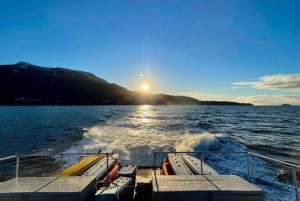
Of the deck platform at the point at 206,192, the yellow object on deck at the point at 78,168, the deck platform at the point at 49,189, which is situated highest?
the deck platform at the point at 206,192

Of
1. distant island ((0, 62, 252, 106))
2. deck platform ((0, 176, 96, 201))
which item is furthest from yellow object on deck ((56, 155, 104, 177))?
distant island ((0, 62, 252, 106))

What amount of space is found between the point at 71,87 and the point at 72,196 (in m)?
190

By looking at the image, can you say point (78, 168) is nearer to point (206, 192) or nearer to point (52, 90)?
point (206, 192)

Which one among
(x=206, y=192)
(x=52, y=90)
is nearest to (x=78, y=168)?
(x=206, y=192)

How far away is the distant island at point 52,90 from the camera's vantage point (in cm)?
16650

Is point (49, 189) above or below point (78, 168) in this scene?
above

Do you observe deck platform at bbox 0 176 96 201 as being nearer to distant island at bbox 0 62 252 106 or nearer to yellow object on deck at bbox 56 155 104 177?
yellow object on deck at bbox 56 155 104 177

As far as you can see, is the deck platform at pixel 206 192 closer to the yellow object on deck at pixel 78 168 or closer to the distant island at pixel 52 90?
the yellow object on deck at pixel 78 168

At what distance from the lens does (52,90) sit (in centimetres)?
17800

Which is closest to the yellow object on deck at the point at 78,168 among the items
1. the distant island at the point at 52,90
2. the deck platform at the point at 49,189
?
the deck platform at the point at 49,189

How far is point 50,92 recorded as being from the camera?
573 feet

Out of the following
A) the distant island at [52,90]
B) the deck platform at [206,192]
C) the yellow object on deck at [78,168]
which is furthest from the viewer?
the distant island at [52,90]

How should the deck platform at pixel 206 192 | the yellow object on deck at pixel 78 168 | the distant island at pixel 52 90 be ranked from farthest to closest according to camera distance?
the distant island at pixel 52 90 < the yellow object on deck at pixel 78 168 < the deck platform at pixel 206 192

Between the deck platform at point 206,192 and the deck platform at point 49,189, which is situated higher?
the deck platform at point 206,192
